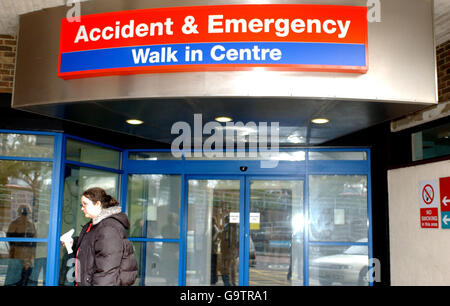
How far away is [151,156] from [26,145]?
89.4 inches

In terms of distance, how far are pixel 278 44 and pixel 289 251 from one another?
169 inches

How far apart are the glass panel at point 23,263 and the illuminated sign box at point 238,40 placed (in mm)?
3270

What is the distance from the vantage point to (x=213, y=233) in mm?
7934

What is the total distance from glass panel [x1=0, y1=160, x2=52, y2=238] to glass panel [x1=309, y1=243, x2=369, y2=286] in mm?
4419

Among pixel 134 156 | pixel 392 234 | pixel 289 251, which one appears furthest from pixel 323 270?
pixel 134 156

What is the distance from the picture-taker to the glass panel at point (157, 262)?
7.93 m

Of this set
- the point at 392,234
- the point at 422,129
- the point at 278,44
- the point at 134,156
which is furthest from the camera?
the point at 134,156

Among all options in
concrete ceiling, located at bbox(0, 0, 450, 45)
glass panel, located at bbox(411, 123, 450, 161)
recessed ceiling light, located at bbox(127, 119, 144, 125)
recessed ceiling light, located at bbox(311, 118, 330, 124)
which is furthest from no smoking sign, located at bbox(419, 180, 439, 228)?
recessed ceiling light, located at bbox(127, 119, 144, 125)

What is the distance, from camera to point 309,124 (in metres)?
6.09

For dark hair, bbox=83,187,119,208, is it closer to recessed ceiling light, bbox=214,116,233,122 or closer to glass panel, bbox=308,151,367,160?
recessed ceiling light, bbox=214,116,233,122

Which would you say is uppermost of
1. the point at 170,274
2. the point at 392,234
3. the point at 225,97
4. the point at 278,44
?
the point at 278,44

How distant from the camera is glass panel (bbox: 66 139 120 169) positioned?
7.06 metres

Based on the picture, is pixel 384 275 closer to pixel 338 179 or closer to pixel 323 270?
pixel 323 270

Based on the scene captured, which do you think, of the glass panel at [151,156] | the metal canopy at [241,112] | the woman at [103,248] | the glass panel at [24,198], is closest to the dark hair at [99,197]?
the woman at [103,248]
